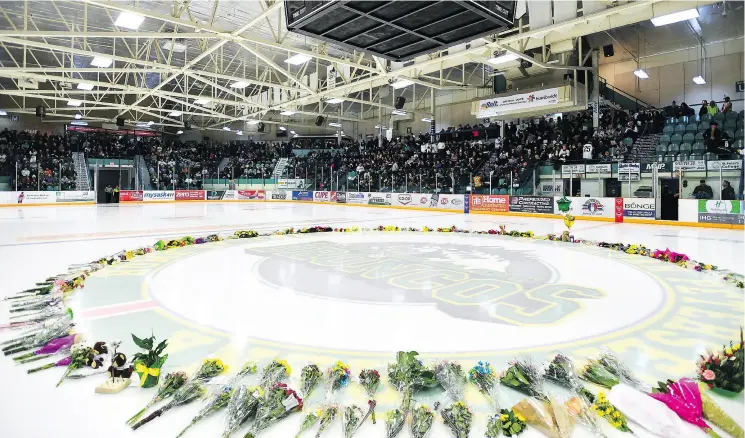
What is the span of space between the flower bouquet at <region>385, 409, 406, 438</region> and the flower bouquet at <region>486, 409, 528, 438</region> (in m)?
0.53

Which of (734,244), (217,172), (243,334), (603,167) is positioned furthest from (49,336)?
(217,172)

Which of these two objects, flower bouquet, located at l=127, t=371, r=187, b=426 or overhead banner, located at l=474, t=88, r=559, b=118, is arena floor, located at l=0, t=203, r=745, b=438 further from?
overhead banner, located at l=474, t=88, r=559, b=118

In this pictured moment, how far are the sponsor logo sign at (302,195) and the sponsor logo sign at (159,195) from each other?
29.3 ft

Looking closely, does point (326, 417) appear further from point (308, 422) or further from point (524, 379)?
point (524, 379)

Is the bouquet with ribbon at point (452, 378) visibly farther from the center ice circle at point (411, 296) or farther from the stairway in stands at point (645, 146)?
the stairway in stands at point (645, 146)

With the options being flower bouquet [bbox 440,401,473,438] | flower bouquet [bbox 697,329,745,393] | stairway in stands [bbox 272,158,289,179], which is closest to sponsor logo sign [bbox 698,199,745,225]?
flower bouquet [bbox 697,329,745,393]

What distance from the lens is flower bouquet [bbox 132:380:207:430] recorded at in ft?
9.35

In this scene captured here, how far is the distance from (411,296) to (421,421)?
3127mm

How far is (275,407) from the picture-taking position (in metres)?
2.87

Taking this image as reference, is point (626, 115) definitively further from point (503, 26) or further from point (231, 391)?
point (231, 391)

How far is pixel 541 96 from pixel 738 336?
1833cm

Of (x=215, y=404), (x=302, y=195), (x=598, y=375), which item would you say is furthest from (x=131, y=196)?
(x=598, y=375)

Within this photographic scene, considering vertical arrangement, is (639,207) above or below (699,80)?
below

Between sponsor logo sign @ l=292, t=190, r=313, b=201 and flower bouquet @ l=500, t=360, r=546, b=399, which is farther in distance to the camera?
sponsor logo sign @ l=292, t=190, r=313, b=201
